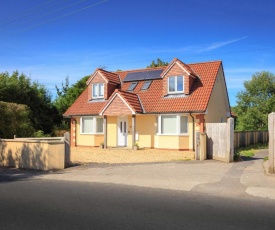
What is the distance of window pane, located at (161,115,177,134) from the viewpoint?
2466 cm

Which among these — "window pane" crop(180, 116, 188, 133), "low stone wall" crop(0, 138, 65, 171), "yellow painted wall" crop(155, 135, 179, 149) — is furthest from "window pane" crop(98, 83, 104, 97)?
"low stone wall" crop(0, 138, 65, 171)

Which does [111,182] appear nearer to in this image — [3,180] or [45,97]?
[3,180]

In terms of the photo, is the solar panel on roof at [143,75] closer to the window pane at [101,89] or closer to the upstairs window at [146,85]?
the upstairs window at [146,85]

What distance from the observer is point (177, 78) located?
25.4 metres

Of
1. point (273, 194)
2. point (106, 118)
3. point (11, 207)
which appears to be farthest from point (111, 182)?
point (106, 118)

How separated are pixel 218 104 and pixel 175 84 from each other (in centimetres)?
426

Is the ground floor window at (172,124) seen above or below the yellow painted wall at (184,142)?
above

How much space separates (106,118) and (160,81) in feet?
17.7

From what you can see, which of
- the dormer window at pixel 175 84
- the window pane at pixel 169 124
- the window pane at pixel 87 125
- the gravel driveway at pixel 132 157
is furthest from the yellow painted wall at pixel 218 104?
the window pane at pixel 87 125

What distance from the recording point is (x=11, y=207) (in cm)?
761

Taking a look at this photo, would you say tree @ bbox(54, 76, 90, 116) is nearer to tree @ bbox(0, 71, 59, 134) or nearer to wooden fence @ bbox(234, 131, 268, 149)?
tree @ bbox(0, 71, 59, 134)

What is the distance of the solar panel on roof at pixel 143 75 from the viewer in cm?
2842

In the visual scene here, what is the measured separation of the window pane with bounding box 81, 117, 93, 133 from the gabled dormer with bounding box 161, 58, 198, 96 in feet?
23.7

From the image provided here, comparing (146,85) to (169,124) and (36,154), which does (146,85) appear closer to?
(169,124)
